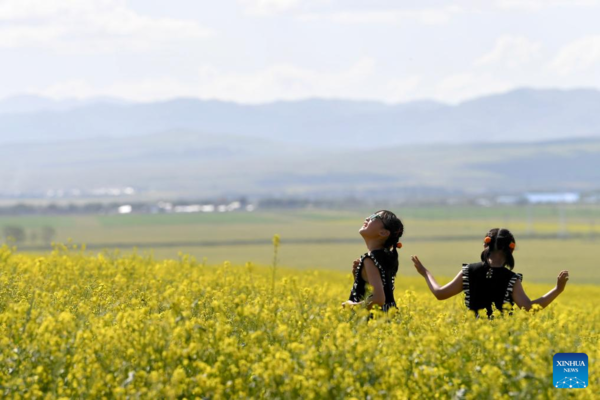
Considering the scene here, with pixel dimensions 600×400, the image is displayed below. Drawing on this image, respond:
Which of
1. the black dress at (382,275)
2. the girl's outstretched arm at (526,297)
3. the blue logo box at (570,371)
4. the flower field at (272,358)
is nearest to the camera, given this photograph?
the flower field at (272,358)

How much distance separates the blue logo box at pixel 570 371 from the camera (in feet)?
19.8

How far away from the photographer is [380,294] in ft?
26.4

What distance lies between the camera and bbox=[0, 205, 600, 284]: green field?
7181cm

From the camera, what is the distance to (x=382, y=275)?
27.0 feet

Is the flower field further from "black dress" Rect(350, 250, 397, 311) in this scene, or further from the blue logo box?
"black dress" Rect(350, 250, 397, 311)

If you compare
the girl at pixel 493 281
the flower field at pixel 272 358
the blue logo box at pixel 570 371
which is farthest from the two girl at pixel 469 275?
the blue logo box at pixel 570 371

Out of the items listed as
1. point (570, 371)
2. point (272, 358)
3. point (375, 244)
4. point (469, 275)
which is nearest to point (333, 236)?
point (375, 244)

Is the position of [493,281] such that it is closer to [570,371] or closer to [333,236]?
[570,371]

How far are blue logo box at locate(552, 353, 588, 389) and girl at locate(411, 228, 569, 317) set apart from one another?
1734 mm

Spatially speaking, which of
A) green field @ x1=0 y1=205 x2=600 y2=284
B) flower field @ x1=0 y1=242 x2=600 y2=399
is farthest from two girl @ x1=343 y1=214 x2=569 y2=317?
green field @ x1=0 y1=205 x2=600 y2=284

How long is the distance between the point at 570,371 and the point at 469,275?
202 cm

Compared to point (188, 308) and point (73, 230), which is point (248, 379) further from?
point (73, 230)

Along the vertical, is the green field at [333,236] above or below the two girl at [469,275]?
below

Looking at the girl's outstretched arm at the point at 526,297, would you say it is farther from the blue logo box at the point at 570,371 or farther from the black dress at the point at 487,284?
the blue logo box at the point at 570,371
